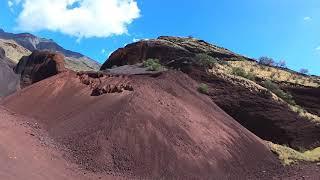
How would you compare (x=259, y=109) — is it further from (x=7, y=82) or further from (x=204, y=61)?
(x=7, y=82)

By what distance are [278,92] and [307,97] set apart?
2.97 metres

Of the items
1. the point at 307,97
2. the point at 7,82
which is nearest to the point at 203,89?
the point at 307,97

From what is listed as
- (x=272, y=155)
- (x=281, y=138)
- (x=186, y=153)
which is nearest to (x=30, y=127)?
(x=186, y=153)

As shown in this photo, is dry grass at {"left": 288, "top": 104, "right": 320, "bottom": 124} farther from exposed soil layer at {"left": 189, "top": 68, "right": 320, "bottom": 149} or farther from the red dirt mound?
the red dirt mound

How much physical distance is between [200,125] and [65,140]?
24.9ft

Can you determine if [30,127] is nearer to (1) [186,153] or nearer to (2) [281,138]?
(1) [186,153]

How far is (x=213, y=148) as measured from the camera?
26.4 m

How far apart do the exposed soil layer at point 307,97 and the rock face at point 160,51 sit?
13042 millimetres

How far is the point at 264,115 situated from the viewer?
36.6m

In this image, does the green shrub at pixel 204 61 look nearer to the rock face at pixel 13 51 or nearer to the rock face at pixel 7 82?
the rock face at pixel 7 82

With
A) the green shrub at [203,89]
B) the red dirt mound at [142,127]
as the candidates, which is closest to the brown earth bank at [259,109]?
the green shrub at [203,89]

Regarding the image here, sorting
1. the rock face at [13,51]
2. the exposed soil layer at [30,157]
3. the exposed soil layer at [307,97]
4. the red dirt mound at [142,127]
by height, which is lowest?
the exposed soil layer at [30,157]

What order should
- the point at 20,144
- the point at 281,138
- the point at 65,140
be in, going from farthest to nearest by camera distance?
the point at 281,138 < the point at 65,140 < the point at 20,144

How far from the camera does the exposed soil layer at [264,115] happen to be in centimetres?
3553
